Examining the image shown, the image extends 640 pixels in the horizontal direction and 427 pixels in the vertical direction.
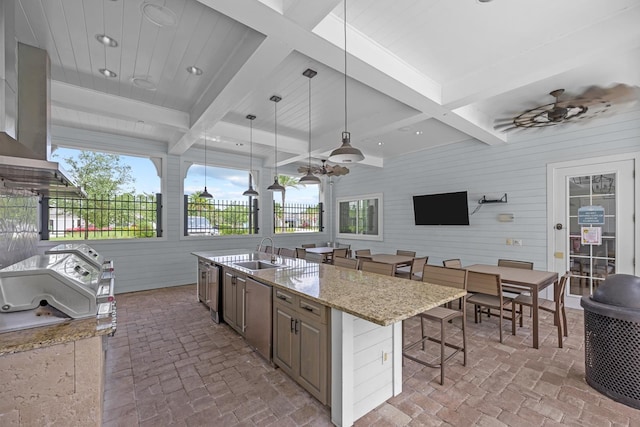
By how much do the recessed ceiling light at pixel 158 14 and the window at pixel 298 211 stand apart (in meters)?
5.36

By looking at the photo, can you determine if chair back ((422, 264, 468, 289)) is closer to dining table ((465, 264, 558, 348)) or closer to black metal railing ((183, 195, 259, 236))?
dining table ((465, 264, 558, 348))

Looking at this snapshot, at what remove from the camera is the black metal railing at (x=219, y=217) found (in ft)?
20.8

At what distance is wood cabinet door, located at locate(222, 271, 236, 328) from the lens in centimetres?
335

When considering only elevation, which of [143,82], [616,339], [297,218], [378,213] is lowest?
[616,339]

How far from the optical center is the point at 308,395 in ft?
7.30

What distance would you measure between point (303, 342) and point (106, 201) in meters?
5.28

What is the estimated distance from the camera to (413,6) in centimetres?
215

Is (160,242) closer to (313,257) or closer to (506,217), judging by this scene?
(313,257)

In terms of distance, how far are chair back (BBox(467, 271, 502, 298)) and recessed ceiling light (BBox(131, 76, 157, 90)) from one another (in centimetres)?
440

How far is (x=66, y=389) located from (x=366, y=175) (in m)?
7.06

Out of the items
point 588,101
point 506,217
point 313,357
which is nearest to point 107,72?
point 313,357

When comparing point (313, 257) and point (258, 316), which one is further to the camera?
point (313, 257)

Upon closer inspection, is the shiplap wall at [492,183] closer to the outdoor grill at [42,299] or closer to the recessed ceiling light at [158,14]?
the recessed ceiling light at [158,14]

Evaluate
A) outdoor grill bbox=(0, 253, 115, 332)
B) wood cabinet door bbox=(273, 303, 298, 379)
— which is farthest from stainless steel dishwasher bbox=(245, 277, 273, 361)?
outdoor grill bbox=(0, 253, 115, 332)
